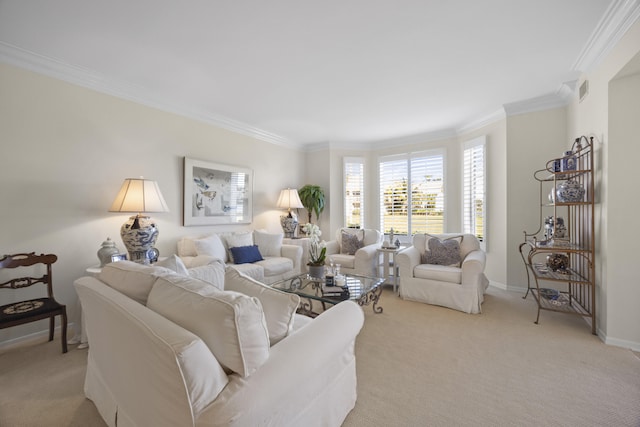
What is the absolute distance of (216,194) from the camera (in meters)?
4.29

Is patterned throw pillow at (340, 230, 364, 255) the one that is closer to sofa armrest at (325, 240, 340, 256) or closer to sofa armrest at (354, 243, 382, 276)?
sofa armrest at (325, 240, 340, 256)

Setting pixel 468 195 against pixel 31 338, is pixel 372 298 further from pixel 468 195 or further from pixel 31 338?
pixel 31 338

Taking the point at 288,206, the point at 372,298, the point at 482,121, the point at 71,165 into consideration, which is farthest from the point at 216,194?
the point at 482,121

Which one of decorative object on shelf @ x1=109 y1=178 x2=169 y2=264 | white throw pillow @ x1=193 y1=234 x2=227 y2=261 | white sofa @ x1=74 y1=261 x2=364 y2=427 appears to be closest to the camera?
white sofa @ x1=74 y1=261 x2=364 y2=427

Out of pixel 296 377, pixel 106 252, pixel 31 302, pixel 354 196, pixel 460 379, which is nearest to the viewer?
pixel 296 377

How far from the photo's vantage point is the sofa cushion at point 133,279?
146 centimetres

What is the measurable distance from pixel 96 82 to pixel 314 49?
247 centimetres

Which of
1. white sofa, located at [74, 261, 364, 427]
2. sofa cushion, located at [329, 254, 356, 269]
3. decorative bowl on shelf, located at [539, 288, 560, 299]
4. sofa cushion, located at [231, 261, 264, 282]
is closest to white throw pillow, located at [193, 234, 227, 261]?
sofa cushion, located at [231, 261, 264, 282]

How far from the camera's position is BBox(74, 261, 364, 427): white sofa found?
37.3 inches

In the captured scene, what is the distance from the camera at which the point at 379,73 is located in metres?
2.97

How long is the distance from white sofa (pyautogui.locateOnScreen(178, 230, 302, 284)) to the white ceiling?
1.86 meters

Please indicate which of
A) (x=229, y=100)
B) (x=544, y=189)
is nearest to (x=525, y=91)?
(x=544, y=189)

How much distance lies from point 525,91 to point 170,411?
4676mm

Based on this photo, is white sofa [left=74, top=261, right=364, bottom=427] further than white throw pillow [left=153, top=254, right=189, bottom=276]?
No
